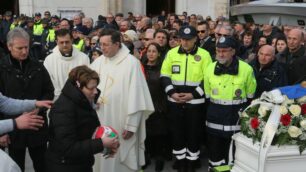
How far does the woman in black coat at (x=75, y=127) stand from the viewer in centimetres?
349

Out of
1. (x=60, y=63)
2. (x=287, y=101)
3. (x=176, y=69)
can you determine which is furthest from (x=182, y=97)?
(x=287, y=101)

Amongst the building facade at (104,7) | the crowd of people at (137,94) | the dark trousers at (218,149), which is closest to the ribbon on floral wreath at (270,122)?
the crowd of people at (137,94)

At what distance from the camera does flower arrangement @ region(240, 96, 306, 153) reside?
11.4 ft

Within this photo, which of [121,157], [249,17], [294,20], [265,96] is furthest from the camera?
[249,17]

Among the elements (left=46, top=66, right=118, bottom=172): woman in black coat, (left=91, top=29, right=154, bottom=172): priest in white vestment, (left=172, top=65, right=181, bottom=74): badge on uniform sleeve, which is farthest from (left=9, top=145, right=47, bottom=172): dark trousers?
(left=172, top=65, right=181, bottom=74): badge on uniform sleeve

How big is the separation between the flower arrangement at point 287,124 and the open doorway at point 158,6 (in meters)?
21.7

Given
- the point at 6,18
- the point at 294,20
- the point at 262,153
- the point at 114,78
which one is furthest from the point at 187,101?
the point at 6,18

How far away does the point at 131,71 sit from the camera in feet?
15.7

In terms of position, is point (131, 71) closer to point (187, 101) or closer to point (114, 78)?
point (114, 78)

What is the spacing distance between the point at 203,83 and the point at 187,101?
0.32 m

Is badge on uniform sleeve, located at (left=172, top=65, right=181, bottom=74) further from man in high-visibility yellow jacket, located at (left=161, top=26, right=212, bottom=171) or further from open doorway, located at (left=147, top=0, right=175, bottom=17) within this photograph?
open doorway, located at (left=147, top=0, right=175, bottom=17)

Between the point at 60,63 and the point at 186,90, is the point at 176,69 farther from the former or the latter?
the point at 60,63

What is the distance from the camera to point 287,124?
3.50 metres

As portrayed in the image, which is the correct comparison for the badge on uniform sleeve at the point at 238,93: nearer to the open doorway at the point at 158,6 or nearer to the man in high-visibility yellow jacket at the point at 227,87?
the man in high-visibility yellow jacket at the point at 227,87
